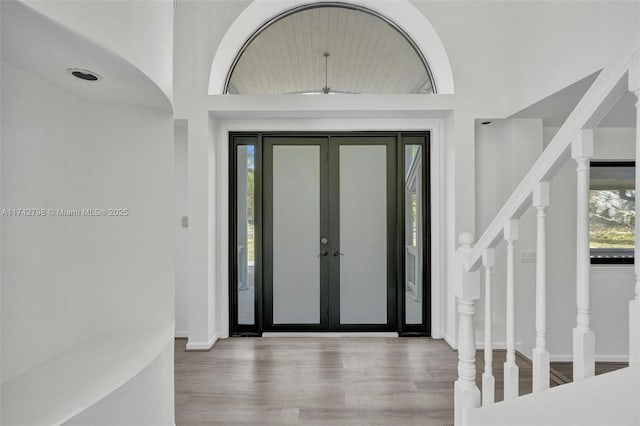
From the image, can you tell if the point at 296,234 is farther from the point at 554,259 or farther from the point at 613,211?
A: the point at 613,211

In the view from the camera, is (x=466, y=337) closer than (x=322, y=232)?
Yes

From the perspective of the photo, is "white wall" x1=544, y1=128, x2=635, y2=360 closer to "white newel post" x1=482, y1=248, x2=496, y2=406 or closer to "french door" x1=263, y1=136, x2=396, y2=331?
"french door" x1=263, y1=136, x2=396, y2=331

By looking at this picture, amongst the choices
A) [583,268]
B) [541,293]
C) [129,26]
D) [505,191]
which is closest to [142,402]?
[129,26]

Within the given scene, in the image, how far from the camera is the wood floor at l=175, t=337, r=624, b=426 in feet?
7.91

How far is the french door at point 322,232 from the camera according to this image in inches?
160

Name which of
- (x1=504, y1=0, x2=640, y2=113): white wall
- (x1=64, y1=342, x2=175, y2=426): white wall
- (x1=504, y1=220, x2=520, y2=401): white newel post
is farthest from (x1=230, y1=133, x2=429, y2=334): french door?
(x1=504, y1=220, x2=520, y2=401): white newel post

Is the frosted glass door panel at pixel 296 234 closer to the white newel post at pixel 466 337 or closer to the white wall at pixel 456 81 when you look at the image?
the white wall at pixel 456 81

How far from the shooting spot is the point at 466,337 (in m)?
1.78

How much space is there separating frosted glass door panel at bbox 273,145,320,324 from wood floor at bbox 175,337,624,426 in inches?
14.1

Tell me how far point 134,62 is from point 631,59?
1780mm

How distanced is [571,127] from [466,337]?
1.02m

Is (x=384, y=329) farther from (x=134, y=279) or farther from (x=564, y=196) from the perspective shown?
(x=134, y=279)

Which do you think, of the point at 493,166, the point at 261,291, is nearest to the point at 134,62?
the point at 261,291

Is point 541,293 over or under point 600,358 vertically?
over
